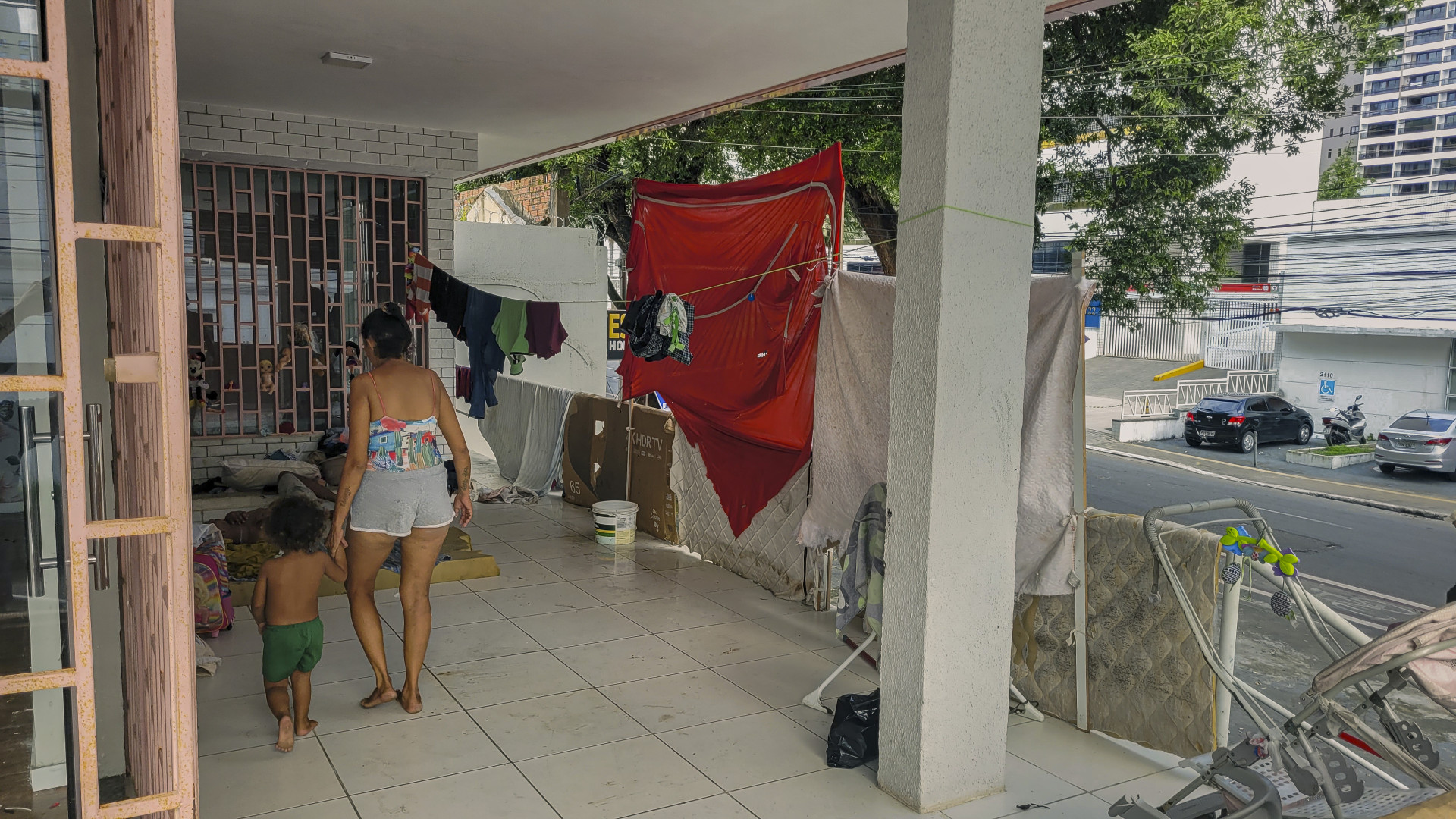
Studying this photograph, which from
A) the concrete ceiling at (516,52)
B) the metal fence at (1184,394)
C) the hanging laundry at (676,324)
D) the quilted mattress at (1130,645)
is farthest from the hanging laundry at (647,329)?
the metal fence at (1184,394)

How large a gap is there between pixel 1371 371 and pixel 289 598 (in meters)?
25.5

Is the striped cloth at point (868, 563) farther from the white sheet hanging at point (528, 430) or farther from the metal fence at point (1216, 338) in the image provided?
the metal fence at point (1216, 338)

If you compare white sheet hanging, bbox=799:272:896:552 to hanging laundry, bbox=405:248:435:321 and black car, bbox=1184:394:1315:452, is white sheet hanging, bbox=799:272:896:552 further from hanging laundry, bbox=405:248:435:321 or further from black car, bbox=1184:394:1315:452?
black car, bbox=1184:394:1315:452

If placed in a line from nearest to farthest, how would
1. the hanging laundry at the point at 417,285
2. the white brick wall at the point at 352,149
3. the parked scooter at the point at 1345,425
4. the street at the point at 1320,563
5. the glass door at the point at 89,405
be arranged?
1. the glass door at the point at 89,405
2. the street at the point at 1320,563
3. the white brick wall at the point at 352,149
4. the hanging laundry at the point at 417,285
5. the parked scooter at the point at 1345,425

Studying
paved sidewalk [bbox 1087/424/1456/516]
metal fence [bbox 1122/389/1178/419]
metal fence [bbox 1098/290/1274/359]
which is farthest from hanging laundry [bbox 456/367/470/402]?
metal fence [bbox 1098/290/1274/359]

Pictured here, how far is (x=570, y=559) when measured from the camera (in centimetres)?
719

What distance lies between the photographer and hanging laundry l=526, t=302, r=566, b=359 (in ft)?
29.7

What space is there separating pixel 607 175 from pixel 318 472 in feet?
32.9

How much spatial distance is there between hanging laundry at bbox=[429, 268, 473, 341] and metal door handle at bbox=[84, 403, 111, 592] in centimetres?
597

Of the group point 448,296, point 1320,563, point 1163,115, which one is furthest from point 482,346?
point 1320,563

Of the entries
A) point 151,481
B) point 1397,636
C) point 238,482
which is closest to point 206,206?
point 238,482

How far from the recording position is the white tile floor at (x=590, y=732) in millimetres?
3662

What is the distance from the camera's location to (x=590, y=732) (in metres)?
4.27

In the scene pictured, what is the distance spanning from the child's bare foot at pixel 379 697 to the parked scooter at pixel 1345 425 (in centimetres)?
2203
